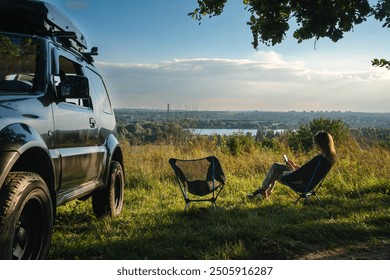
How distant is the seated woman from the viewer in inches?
273

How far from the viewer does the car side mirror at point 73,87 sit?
366cm

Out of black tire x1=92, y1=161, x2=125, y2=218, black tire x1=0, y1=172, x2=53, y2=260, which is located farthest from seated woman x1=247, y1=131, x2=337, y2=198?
black tire x1=0, y1=172, x2=53, y2=260

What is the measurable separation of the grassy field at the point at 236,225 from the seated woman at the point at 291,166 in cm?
21

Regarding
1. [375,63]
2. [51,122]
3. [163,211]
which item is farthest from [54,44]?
[375,63]

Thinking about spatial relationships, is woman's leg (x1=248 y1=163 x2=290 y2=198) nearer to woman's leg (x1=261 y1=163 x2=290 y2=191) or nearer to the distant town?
woman's leg (x1=261 y1=163 x2=290 y2=191)

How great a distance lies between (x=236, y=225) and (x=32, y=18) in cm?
314

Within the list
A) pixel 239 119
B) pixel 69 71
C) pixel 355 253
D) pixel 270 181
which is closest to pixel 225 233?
pixel 355 253

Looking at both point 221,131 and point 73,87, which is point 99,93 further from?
point 221,131

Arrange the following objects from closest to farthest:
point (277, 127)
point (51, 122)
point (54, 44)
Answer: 1. point (51, 122)
2. point (54, 44)
3. point (277, 127)

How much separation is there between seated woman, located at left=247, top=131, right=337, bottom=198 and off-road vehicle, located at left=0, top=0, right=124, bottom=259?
3.02 meters

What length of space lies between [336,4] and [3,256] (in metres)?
5.09

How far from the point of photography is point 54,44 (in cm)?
404

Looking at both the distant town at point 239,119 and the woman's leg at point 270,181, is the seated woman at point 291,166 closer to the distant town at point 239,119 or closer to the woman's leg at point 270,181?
the woman's leg at point 270,181
